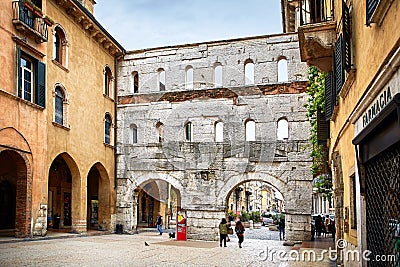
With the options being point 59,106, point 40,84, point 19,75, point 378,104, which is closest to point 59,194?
point 59,106

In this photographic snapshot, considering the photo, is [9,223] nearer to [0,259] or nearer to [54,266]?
[0,259]

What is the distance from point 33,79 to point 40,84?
29 centimetres

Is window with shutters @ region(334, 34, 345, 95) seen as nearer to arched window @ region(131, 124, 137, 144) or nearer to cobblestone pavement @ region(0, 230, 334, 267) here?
cobblestone pavement @ region(0, 230, 334, 267)

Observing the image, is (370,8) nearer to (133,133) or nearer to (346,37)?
(346,37)

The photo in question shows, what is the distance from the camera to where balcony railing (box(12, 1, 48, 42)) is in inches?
639

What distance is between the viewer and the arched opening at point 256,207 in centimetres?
3362

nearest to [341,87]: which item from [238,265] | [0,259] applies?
[238,265]

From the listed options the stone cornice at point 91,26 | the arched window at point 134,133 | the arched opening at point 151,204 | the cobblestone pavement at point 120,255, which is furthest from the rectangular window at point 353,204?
the arched opening at point 151,204

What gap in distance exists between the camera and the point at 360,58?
682 cm

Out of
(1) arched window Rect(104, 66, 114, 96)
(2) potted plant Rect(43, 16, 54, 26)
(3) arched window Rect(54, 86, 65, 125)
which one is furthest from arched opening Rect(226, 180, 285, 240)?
(2) potted plant Rect(43, 16, 54, 26)

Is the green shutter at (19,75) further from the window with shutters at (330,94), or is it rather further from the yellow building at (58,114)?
the window with shutters at (330,94)

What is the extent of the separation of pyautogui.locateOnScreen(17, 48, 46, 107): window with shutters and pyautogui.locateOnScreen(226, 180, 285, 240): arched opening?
13895mm

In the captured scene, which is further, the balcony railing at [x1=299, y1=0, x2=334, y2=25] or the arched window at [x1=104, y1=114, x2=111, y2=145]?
the arched window at [x1=104, y1=114, x2=111, y2=145]

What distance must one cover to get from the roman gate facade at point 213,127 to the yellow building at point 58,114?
1.32m
